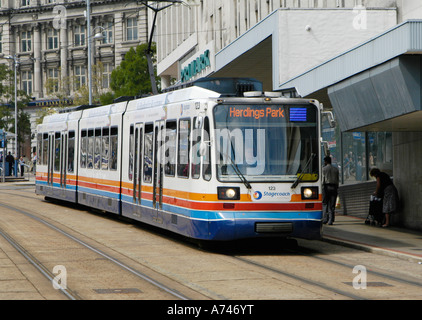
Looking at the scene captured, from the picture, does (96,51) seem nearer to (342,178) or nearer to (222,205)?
(342,178)

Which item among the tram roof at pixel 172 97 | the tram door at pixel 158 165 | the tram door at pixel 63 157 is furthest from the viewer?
the tram door at pixel 63 157

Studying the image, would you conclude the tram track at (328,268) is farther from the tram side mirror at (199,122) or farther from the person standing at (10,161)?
the person standing at (10,161)

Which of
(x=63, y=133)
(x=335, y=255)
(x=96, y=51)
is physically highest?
(x=96, y=51)

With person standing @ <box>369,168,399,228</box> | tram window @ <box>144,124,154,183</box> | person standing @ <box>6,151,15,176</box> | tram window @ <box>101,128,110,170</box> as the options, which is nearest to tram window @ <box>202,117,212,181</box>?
tram window @ <box>144,124,154,183</box>

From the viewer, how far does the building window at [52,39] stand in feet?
302

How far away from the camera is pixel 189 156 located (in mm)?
15453

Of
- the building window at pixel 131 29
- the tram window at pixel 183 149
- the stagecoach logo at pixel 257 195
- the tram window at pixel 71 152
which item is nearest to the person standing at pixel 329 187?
the tram window at pixel 183 149

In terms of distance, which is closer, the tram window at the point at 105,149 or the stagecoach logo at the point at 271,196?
the stagecoach logo at the point at 271,196

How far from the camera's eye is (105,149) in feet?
74.2

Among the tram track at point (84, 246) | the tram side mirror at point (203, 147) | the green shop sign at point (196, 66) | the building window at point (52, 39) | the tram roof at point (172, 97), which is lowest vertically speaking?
the tram track at point (84, 246)

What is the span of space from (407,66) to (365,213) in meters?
8.89

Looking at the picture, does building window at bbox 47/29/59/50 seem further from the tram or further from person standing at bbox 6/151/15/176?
the tram

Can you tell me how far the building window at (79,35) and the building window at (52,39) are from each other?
2581 millimetres
